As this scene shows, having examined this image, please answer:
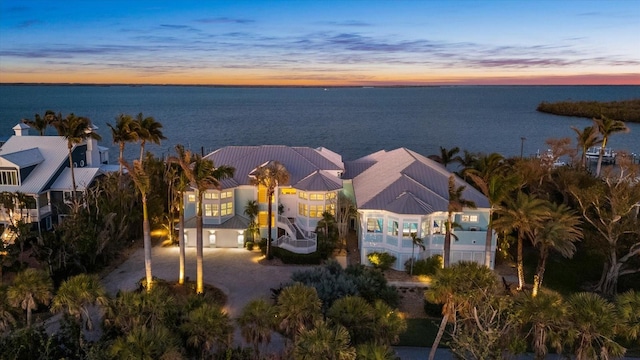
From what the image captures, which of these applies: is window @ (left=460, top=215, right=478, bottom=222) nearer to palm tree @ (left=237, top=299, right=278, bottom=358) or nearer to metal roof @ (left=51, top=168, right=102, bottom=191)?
palm tree @ (left=237, top=299, right=278, bottom=358)

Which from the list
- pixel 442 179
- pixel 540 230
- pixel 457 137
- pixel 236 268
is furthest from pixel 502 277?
pixel 457 137

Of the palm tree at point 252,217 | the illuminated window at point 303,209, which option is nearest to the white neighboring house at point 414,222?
the illuminated window at point 303,209

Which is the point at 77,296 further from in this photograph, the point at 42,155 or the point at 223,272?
the point at 42,155

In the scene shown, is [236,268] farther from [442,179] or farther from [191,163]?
[442,179]

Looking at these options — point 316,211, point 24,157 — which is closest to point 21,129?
point 24,157

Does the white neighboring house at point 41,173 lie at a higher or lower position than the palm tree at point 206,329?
higher

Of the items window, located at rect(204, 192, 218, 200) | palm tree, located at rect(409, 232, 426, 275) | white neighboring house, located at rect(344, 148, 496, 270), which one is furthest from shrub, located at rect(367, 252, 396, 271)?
window, located at rect(204, 192, 218, 200)

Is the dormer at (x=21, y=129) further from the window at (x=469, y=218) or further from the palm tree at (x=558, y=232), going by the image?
the palm tree at (x=558, y=232)
